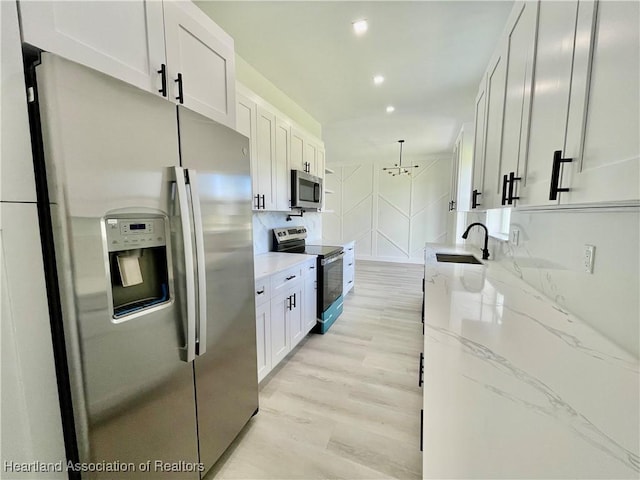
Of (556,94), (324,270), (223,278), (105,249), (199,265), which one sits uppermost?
(556,94)

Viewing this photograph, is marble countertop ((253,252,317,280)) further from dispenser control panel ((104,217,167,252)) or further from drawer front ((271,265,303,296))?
dispenser control panel ((104,217,167,252))

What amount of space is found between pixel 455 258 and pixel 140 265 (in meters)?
2.77

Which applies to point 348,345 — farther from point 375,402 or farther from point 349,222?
point 349,222

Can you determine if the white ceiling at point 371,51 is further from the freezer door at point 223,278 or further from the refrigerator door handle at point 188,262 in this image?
the refrigerator door handle at point 188,262

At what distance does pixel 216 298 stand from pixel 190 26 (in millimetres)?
1447

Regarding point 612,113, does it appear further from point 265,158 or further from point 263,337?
point 265,158

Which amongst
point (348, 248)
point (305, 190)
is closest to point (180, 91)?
point (305, 190)

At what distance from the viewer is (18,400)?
0.71 metres

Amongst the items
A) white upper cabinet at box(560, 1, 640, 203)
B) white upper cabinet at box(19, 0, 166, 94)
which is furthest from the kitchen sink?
white upper cabinet at box(19, 0, 166, 94)

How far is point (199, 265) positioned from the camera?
1130 millimetres

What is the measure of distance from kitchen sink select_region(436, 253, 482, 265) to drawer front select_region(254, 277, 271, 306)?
5.78 ft

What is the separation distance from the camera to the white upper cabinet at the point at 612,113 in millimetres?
544

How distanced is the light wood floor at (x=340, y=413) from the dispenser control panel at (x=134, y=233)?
4.37 ft

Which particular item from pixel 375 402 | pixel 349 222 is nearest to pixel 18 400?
pixel 375 402
